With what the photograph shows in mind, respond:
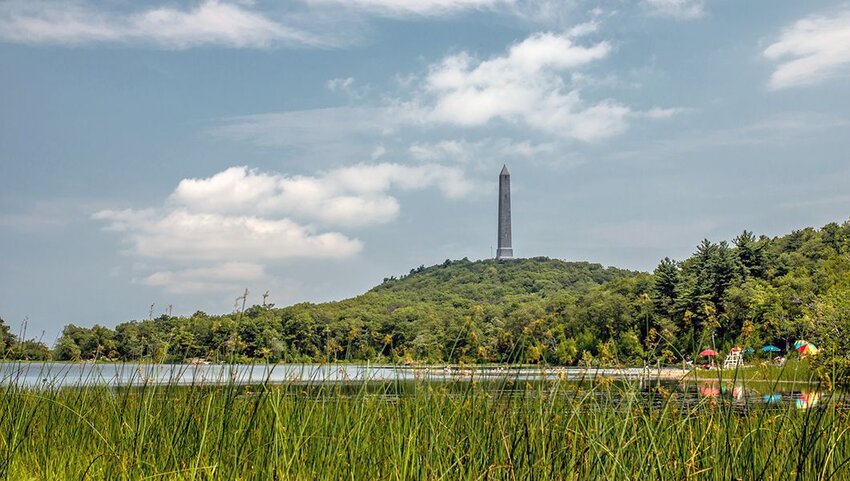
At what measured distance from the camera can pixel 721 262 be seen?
65188mm

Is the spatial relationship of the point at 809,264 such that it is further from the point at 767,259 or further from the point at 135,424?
the point at 135,424

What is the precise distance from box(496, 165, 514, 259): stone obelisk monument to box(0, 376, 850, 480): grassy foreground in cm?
12660

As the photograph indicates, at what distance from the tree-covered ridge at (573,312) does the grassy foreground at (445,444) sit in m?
0.52

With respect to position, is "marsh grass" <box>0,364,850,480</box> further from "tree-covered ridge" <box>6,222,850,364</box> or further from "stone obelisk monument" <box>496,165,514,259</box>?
"stone obelisk monument" <box>496,165,514,259</box>

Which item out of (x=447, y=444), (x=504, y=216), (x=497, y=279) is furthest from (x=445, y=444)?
(x=504, y=216)

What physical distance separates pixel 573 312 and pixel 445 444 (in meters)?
64.2

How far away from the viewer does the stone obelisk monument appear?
5256 inches

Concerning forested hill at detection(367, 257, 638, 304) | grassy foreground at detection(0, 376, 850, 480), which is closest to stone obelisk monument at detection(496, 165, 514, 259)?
forested hill at detection(367, 257, 638, 304)

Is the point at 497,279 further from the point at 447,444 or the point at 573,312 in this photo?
the point at 447,444

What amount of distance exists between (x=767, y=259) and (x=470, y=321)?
2674 inches

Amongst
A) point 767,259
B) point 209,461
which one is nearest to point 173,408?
point 209,461

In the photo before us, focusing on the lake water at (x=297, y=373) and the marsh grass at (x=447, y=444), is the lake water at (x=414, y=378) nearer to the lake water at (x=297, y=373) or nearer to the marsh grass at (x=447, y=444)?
the lake water at (x=297, y=373)

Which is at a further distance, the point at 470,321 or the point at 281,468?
the point at 470,321

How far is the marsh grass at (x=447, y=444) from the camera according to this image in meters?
4.64
